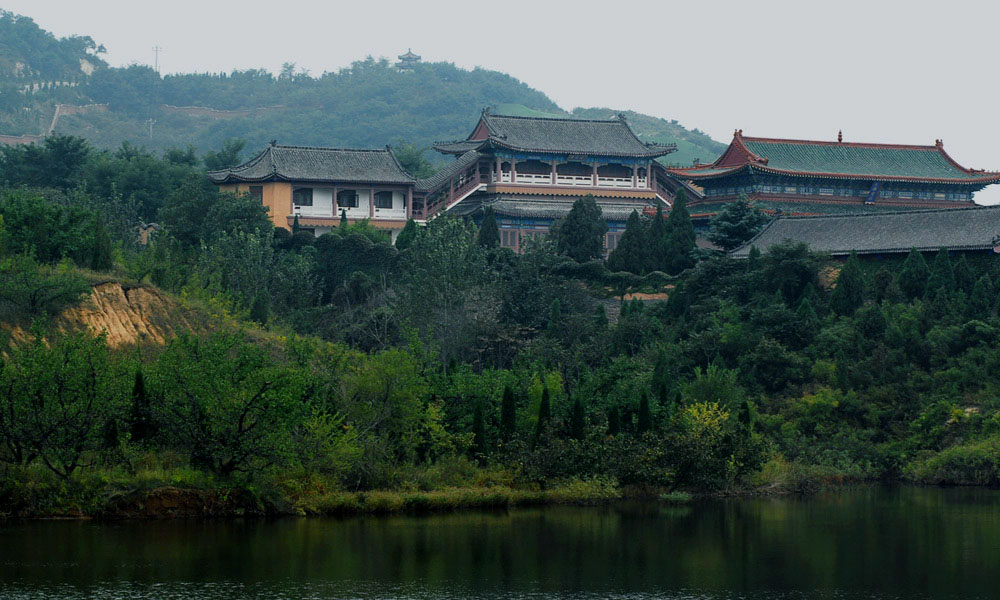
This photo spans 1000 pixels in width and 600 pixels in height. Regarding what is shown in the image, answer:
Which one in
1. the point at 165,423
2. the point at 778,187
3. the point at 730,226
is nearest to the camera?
the point at 165,423

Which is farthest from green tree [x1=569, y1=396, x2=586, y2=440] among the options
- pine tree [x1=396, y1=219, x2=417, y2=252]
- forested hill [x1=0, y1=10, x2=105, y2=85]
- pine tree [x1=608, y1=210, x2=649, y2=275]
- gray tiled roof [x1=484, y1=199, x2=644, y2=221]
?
forested hill [x1=0, y1=10, x2=105, y2=85]

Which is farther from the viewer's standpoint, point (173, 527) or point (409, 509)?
point (409, 509)

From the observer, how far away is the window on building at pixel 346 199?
66.2 meters

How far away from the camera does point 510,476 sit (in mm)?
39094

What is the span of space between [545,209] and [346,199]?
377 inches

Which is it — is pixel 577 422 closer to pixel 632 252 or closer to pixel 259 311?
pixel 259 311

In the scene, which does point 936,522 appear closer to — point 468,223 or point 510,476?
point 510,476

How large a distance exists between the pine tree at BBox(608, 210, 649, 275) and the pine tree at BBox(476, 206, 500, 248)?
502 centimetres

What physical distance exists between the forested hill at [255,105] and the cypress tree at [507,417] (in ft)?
332

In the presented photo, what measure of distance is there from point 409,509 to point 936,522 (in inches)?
542

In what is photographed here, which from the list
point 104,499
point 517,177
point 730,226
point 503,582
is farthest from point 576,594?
point 517,177

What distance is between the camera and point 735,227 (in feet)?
196

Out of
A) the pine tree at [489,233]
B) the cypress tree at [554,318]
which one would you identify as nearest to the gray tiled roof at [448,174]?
the pine tree at [489,233]

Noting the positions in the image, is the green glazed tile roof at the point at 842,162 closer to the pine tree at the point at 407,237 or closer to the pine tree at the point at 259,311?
the pine tree at the point at 407,237
